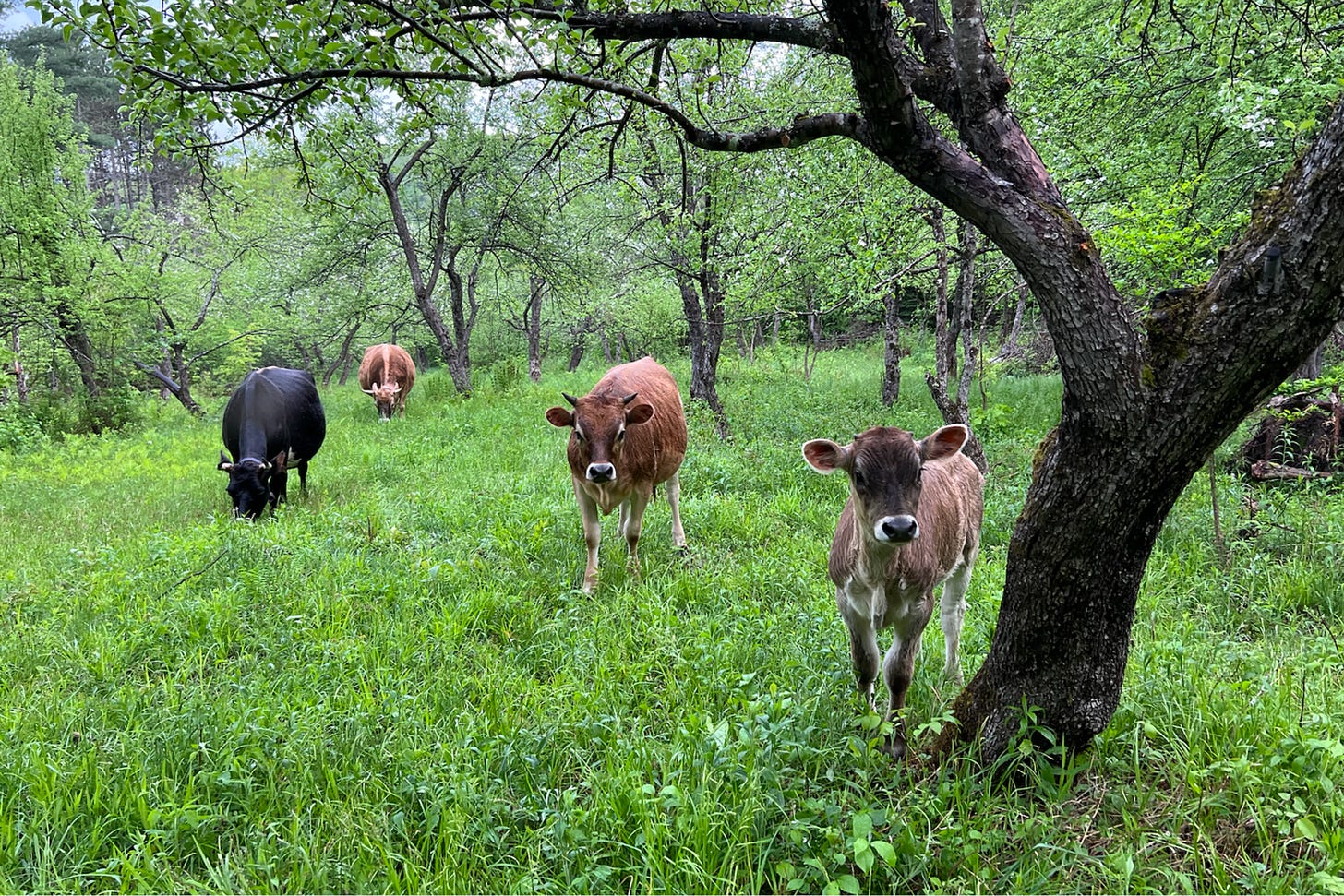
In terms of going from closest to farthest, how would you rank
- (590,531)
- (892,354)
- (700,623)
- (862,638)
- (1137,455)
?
(1137,455) → (862,638) → (700,623) → (590,531) → (892,354)

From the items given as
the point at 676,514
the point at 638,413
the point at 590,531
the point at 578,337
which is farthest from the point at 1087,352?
the point at 578,337

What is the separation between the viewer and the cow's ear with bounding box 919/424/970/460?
3.08m

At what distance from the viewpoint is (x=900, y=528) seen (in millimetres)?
2699

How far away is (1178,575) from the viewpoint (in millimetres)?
4738

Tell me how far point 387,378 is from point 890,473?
1681cm

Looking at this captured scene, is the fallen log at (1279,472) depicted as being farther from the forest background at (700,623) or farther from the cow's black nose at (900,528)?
the cow's black nose at (900,528)

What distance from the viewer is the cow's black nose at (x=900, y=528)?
8.84 ft

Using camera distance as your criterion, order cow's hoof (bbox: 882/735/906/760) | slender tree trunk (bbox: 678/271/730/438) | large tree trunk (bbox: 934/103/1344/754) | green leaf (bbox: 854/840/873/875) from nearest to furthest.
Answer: large tree trunk (bbox: 934/103/1344/754), green leaf (bbox: 854/840/873/875), cow's hoof (bbox: 882/735/906/760), slender tree trunk (bbox: 678/271/730/438)

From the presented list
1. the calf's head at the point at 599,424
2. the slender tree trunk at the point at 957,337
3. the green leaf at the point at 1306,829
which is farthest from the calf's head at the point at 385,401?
the green leaf at the point at 1306,829

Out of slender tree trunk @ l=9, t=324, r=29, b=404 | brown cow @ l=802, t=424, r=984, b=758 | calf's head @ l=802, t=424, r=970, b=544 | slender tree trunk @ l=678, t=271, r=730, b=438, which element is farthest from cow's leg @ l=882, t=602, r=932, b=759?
slender tree trunk @ l=9, t=324, r=29, b=404

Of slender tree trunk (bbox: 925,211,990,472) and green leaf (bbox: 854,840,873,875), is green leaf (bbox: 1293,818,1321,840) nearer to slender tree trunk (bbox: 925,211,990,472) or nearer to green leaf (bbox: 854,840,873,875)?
→ green leaf (bbox: 854,840,873,875)

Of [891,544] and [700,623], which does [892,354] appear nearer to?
[700,623]

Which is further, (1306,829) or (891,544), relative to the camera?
(891,544)

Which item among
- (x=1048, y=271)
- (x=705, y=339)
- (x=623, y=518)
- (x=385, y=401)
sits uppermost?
(x=1048, y=271)
